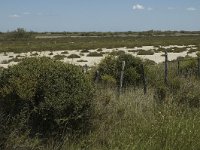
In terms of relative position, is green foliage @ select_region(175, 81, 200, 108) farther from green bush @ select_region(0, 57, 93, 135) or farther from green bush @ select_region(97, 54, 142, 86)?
green bush @ select_region(0, 57, 93, 135)

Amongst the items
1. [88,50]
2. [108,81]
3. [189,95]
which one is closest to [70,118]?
[189,95]

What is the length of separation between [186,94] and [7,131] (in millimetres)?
5095

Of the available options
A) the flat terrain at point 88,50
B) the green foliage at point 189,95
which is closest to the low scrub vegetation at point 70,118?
the green foliage at point 189,95

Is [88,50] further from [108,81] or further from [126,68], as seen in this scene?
[108,81]

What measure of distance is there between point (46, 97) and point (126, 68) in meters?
7.62

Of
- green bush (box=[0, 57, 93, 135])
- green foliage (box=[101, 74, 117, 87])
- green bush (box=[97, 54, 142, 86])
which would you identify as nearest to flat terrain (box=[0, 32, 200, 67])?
green bush (box=[97, 54, 142, 86])

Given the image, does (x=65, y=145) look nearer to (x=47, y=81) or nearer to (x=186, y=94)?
(x=47, y=81)

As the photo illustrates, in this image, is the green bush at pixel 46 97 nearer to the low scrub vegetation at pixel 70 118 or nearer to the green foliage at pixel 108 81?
the low scrub vegetation at pixel 70 118

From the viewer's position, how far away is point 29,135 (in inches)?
321

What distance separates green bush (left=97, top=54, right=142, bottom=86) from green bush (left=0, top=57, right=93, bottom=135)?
246 inches

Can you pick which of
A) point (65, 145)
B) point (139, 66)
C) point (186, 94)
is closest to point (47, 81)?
→ point (65, 145)

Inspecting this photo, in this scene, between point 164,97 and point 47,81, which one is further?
point 164,97

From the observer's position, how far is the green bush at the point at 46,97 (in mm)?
8164

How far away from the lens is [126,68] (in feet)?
51.1
